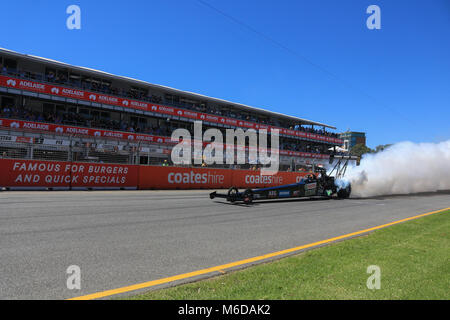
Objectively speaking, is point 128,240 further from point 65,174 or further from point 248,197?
point 65,174

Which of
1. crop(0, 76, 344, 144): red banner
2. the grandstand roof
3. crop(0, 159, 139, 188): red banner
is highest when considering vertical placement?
the grandstand roof

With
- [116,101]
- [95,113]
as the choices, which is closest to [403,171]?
[116,101]

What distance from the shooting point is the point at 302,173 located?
25203 millimetres

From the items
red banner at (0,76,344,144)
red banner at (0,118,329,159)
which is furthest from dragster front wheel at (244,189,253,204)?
red banner at (0,76,344,144)

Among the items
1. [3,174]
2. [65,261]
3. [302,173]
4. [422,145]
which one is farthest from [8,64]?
[422,145]

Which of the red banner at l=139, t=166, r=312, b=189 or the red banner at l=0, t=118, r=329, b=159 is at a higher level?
the red banner at l=0, t=118, r=329, b=159

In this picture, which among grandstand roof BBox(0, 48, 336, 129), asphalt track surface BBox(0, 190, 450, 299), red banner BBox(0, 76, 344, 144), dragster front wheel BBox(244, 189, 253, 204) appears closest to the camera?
asphalt track surface BBox(0, 190, 450, 299)

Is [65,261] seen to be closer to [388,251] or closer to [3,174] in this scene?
[388,251]

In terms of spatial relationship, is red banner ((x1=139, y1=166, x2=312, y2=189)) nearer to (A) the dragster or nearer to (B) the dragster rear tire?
(A) the dragster

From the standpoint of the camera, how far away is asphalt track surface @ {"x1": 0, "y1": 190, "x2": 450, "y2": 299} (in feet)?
10.3

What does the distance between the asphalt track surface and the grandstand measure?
8.12 meters

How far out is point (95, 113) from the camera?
31391 millimetres
